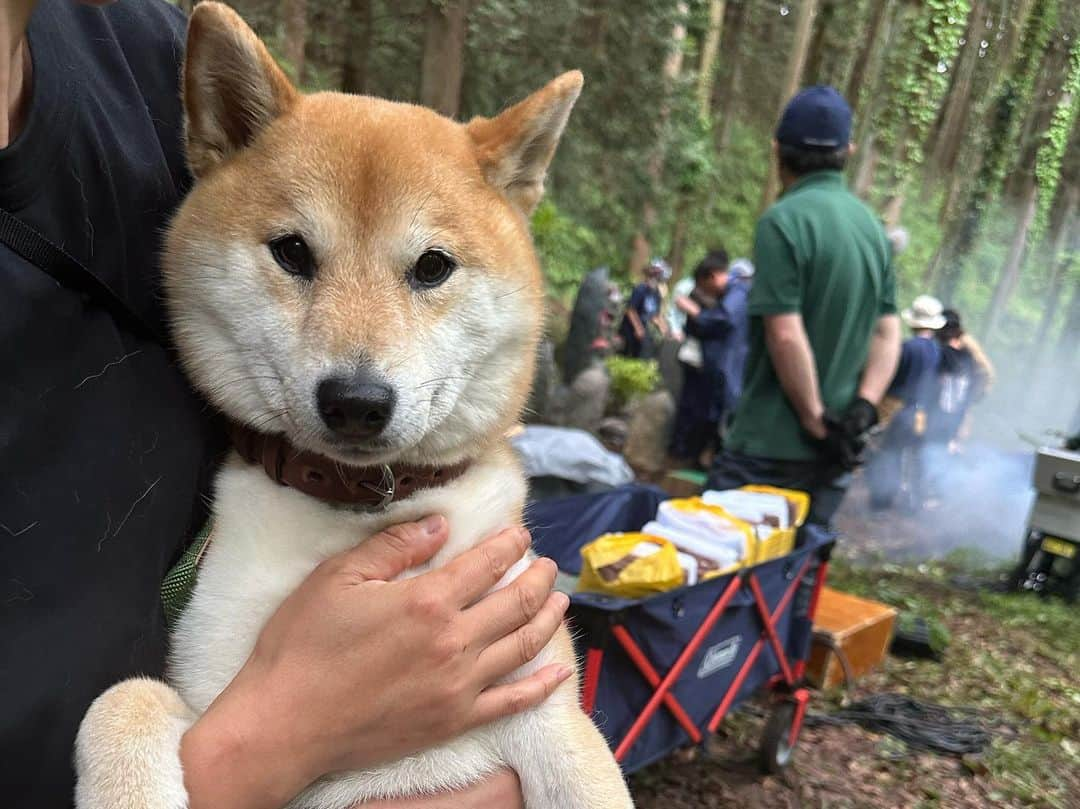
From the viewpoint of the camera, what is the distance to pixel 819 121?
372cm

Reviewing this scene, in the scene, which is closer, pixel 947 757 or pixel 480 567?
pixel 480 567

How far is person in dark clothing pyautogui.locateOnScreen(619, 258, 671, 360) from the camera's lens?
11625mm

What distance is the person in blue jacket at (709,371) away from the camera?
28.4 ft

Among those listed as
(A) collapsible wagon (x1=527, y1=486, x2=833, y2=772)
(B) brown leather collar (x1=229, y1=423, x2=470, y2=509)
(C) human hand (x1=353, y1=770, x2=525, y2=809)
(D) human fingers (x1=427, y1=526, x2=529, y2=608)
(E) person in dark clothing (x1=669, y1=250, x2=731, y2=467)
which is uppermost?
(B) brown leather collar (x1=229, y1=423, x2=470, y2=509)

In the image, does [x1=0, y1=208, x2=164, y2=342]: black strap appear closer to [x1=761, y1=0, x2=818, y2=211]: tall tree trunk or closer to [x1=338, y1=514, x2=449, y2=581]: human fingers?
[x1=338, y1=514, x2=449, y2=581]: human fingers

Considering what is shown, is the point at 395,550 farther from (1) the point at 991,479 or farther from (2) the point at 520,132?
(1) the point at 991,479

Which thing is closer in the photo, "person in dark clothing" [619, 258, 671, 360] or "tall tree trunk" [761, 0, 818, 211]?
"tall tree trunk" [761, 0, 818, 211]

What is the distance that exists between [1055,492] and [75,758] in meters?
6.40

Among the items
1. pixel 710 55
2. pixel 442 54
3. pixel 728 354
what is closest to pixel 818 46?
pixel 710 55

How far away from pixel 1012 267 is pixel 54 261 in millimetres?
8086

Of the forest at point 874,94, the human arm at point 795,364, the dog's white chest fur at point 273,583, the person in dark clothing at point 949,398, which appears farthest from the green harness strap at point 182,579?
the person in dark clothing at point 949,398

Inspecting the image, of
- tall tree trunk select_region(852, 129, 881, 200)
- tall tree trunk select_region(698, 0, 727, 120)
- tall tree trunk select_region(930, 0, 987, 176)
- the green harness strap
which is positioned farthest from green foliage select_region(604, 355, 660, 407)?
the green harness strap

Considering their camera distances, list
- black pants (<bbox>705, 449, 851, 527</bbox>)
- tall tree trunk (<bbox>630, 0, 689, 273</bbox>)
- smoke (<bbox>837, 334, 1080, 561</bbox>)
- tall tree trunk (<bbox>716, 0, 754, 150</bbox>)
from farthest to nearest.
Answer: tall tree trunk (<bbox>716, 0, 754, 150</bbox>)
tall tree trunk (<bbox>630, 0, 689, 273</bbox>)
smoke (<bbox>837, 334, 1080, 561</bbox>)
black pants (<bbox>705, 449, 851, 527</bbox>)

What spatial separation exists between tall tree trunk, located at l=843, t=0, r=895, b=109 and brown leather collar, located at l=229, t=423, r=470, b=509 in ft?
28.9
